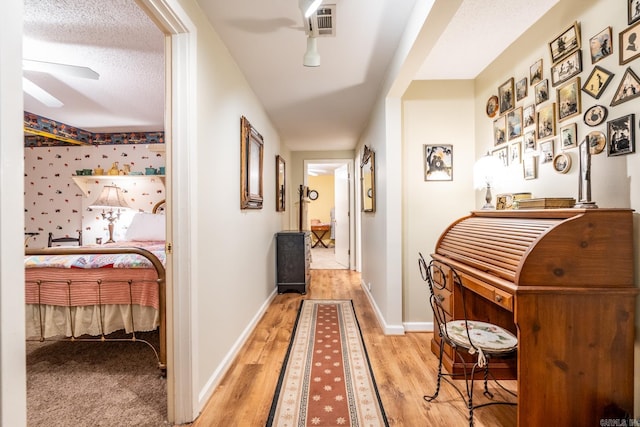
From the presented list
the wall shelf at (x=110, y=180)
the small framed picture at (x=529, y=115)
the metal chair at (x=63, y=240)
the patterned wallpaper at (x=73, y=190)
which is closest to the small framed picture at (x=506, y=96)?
the small framed picture at (x=529, y=115)

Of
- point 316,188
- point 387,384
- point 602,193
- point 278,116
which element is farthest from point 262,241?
point 316,188

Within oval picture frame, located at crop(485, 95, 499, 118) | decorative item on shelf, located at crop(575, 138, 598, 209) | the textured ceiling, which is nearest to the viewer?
decorative item on shelf, located at crop(575, 138, 598, 209)

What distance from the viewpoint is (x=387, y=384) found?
189cm

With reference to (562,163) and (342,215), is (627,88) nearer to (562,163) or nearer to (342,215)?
(562,163)

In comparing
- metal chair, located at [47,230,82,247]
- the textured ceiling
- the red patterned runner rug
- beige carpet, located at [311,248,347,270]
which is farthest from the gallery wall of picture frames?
metal chair, located at [47,230,82,247]

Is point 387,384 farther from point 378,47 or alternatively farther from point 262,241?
point 378,47

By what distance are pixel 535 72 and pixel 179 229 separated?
2.47 meters

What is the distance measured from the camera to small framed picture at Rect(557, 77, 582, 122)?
1.62 metres

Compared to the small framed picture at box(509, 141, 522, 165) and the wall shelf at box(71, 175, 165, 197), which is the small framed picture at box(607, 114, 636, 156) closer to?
the small framed picture at box(509, 141, 522, 165)

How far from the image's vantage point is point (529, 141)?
204 cm

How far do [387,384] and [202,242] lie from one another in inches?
58.6

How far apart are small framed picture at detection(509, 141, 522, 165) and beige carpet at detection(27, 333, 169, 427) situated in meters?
2.83

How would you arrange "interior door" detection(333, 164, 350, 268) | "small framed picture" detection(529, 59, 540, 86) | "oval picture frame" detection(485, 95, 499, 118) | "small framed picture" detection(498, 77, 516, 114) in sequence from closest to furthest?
"small framed picture" detection(529, 59, 540, 86)
"small framed picture" detection(498, 77, 516, 114)
"oval picture frame" detection(485, 95, 499, 118)
"interior door" detection(333, 164, 350, 268)

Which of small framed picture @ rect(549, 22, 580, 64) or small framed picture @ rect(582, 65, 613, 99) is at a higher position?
small framed picture @ rect(549, 22, 580, 64)
